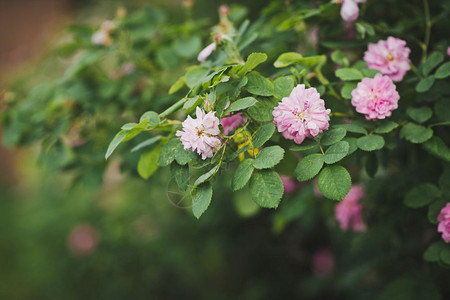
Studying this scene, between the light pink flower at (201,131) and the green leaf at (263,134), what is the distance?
0.08 meters

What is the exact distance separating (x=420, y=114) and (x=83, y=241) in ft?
7.62

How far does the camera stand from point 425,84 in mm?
979

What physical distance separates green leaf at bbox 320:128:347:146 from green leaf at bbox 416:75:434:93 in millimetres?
268

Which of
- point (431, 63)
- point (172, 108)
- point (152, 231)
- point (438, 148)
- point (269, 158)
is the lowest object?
point (152, 231)

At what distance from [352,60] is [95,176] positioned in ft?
3.32

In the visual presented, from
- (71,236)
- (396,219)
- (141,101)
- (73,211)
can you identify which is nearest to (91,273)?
(71,236)

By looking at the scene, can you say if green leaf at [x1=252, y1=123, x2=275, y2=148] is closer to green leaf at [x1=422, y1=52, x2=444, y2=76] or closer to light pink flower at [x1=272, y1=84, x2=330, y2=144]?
light pink flower at [x1=272, y1=84, x2=330, y2=144]

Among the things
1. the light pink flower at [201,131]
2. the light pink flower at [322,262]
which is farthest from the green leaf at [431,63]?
the light pink flower at [322,262]

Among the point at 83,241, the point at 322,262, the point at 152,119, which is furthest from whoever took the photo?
the point at 83,241

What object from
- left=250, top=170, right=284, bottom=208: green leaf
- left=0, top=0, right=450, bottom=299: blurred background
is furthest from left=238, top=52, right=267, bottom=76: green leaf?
left=0, top=0, right=450, bottom=299: blurred background

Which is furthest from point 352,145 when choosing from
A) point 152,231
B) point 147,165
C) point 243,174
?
point 152,231

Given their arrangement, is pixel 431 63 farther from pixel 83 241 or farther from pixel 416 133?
pixel 83 241

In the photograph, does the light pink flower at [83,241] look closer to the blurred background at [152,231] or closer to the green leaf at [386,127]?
the blurred background at [152,231]

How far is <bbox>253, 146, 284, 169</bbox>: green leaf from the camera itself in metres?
0.78
